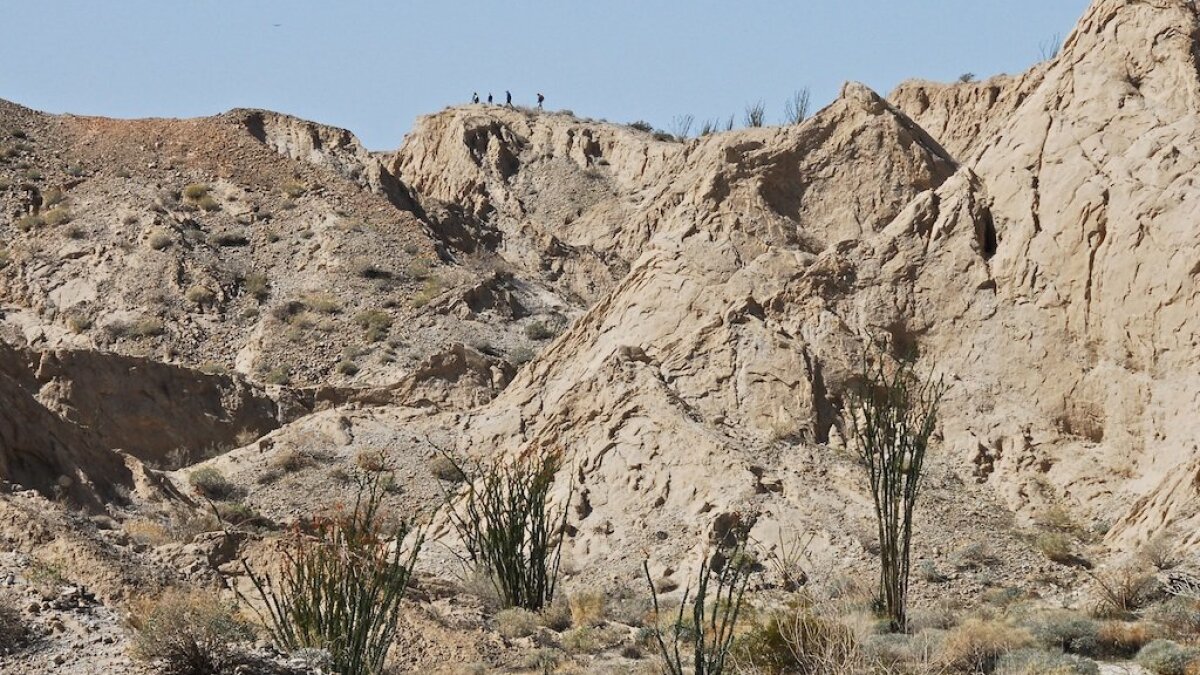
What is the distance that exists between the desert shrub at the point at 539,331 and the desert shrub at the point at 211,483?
60.8 ft

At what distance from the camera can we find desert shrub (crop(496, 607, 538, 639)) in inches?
864

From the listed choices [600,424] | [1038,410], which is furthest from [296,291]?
[1038,410]

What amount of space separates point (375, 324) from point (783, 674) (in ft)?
102

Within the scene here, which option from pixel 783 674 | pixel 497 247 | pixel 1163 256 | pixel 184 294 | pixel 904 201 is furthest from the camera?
pixel 497 247

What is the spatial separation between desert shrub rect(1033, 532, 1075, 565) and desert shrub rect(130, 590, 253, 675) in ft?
40.8

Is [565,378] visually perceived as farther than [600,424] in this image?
Yes

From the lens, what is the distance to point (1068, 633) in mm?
20641

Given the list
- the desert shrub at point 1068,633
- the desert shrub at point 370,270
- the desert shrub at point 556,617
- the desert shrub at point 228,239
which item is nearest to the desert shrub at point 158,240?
the desert shrub at point 228,239

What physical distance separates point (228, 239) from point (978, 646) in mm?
37226

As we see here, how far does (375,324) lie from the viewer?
48.6 m

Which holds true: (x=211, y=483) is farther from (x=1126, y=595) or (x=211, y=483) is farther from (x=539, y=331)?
(x=539, y=331)

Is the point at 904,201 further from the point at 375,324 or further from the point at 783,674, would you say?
the point at 783,674

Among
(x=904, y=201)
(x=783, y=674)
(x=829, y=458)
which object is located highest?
(x=904, y=201)

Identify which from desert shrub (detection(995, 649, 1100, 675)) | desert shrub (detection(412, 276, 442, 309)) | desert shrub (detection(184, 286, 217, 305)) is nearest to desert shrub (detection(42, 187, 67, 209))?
desert shrub (detection(184, 286, 217, 305))
